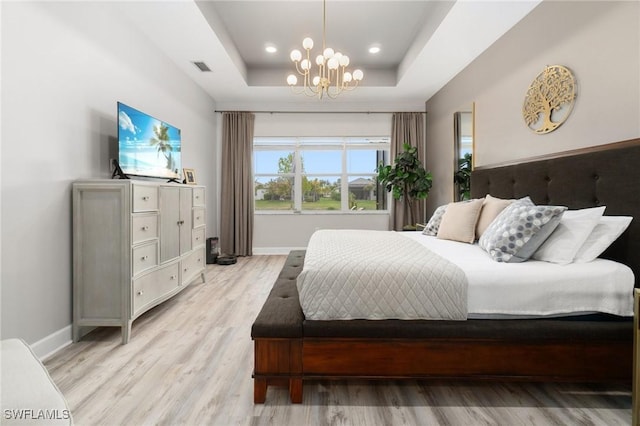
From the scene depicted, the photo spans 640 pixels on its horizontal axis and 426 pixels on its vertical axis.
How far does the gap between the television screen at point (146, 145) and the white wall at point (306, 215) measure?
2.26 meters

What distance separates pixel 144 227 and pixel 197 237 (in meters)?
1.11

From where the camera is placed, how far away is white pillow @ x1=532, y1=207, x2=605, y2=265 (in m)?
1.76

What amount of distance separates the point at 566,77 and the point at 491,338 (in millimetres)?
2036

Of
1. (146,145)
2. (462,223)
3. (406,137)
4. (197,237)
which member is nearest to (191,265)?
(197,237)

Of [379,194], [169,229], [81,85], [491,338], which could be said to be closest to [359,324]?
[491,338]

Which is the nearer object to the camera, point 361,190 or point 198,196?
point 198,196

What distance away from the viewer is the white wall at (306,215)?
5508 millimetres

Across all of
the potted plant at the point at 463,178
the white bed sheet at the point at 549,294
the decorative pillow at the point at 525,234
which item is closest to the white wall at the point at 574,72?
the potted plant at the point at 463,178

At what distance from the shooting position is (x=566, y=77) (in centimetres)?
233

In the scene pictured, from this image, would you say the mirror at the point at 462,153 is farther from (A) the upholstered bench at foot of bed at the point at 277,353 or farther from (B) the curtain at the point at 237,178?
(B) the curtain at the point at 237,178

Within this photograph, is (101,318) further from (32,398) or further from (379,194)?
(379,194)

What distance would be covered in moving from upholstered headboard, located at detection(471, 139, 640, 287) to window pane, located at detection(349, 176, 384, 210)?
2.99 m

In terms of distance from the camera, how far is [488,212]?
2572mm

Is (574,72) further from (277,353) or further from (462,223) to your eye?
(277,353)
